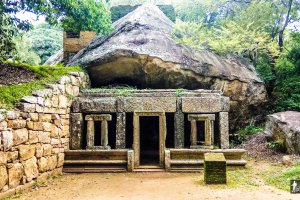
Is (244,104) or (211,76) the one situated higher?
(211,76)

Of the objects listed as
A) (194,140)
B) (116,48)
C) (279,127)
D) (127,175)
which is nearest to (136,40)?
(116,48)

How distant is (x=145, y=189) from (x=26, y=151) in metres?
2.87

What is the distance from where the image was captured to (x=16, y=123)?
6422 mm

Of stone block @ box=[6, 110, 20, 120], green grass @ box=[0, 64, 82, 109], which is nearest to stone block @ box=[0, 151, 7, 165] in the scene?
stone block @ box=[6, 110, 20, 120]

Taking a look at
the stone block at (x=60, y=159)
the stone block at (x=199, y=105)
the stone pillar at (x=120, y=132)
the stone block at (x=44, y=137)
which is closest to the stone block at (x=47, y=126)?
the stone block at (x=44, y=137)

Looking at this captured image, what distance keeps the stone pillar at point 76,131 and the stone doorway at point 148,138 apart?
174cm

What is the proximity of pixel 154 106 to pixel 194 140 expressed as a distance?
5.63ft

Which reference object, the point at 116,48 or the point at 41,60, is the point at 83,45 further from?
the point at 41,60

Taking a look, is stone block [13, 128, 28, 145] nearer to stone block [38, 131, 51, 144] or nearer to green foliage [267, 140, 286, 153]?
stone block [38, 131, 51, 144]

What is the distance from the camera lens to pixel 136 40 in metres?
11.2

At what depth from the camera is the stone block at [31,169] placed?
6758 millimetres

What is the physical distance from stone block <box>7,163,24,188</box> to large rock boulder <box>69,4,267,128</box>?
5307 millimetres

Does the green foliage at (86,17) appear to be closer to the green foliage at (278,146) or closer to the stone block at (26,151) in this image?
the stone block at (26,151)

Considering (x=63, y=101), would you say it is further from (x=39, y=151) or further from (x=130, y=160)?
(x=130, y=160)
